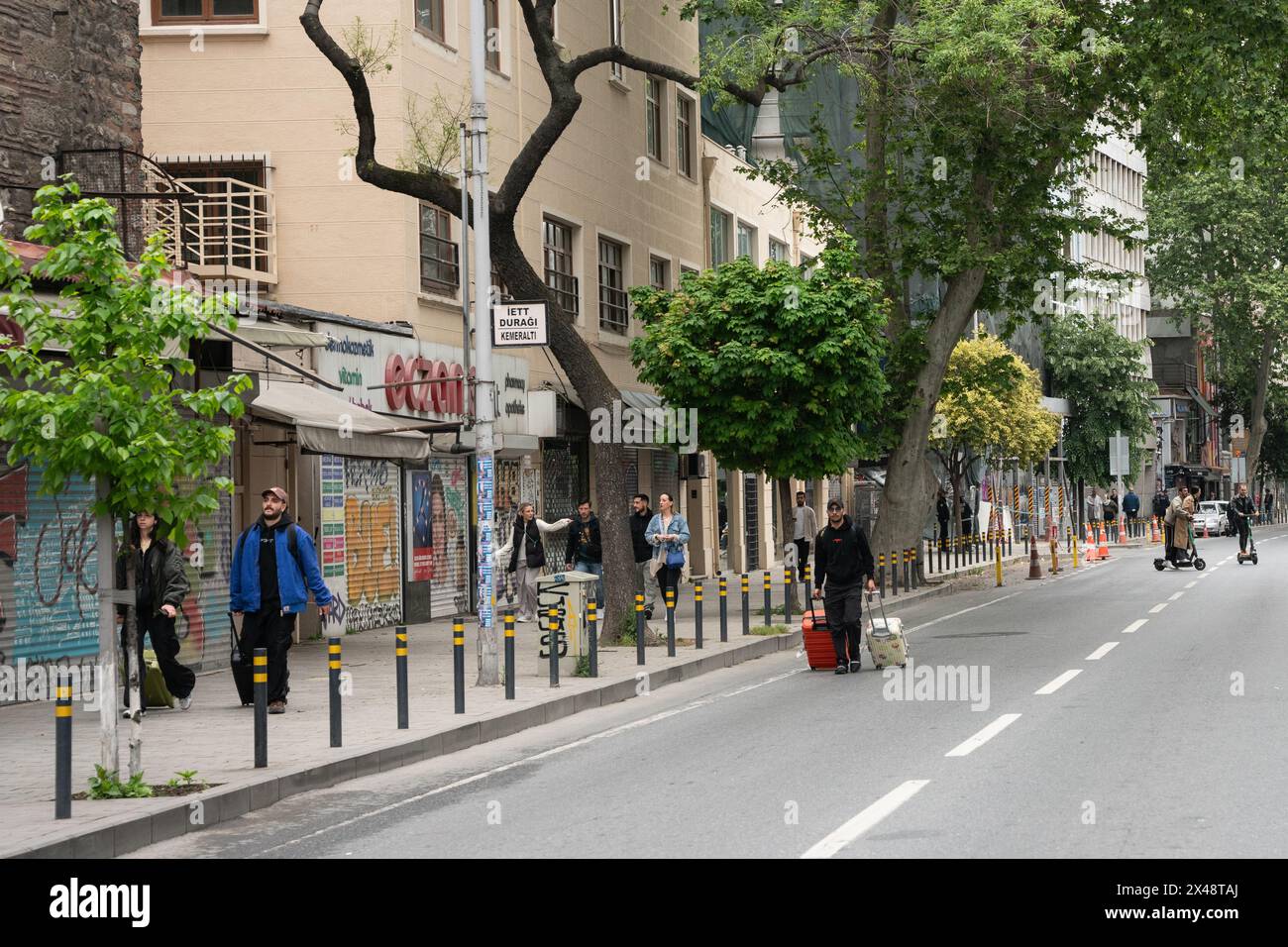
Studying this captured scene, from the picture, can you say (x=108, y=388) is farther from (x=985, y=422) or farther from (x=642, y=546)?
(x=985, y=422)

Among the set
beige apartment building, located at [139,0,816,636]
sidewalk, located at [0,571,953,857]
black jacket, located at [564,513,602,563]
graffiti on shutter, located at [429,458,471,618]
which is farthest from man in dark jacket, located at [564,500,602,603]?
sidewalk, located at [0,571,953,857]

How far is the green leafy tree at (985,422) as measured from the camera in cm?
4384

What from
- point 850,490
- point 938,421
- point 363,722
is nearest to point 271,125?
point 363,722

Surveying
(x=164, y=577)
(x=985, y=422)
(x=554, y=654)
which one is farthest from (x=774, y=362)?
(x=985, y=422)

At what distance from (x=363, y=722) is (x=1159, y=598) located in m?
17.8

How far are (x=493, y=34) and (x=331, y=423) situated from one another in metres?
11.3

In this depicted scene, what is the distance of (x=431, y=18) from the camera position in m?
25.6

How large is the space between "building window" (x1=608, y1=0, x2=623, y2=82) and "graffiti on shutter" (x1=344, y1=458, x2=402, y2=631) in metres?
11.6

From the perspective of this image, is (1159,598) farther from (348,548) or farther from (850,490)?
(850,490)

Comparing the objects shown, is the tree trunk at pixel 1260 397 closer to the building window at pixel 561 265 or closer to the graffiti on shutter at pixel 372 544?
the building window at pixel 561 265

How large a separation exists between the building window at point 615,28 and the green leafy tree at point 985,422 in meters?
12.8

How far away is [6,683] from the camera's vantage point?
50.3 ft

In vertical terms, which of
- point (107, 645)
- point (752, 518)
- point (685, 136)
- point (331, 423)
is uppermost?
point (685, 136)

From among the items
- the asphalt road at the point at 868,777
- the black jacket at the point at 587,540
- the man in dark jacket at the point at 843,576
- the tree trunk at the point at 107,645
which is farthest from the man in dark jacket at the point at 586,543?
the tree trunk at the point at 107,645
